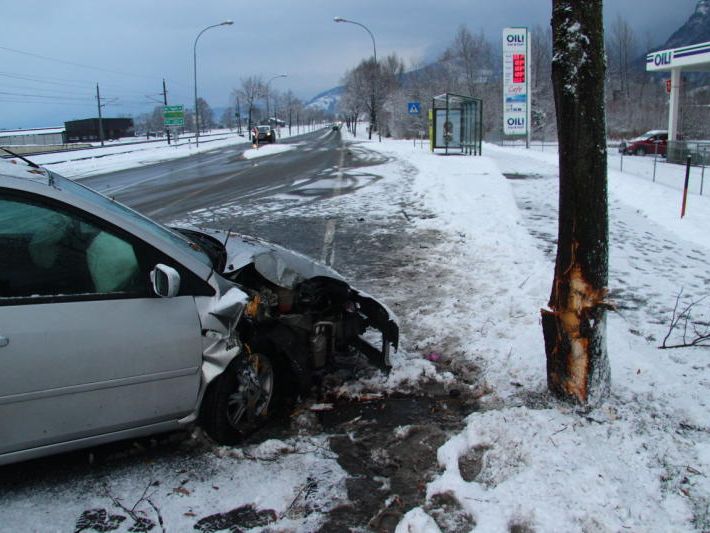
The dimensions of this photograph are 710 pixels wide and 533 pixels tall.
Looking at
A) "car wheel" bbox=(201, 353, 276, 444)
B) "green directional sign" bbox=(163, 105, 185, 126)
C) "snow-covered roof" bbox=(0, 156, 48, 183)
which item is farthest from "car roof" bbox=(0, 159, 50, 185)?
"green directional sign" bbox=(163, 105, 185, 126)

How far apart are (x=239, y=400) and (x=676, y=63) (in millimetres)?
37745


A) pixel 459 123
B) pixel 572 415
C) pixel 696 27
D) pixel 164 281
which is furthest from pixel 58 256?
pixel 696 27

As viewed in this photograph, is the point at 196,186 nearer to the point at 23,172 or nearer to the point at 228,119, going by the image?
the point at 23,172

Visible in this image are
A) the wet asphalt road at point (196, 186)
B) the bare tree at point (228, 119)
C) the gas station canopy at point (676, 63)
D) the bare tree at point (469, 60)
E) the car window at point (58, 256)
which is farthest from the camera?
the bare tree at point (228, 119)

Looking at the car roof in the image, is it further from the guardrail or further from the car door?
the guardrail

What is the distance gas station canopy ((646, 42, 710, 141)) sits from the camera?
106ft

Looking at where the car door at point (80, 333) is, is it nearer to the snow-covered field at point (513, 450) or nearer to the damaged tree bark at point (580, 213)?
the snow-covered field at point (513, 450)

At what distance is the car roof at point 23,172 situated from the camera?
2.95 meters

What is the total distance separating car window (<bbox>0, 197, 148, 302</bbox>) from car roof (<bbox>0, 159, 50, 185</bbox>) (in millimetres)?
151

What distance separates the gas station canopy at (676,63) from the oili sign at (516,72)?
765 cm

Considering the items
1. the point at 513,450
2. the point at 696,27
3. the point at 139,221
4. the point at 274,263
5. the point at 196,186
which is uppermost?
the point at 696,27

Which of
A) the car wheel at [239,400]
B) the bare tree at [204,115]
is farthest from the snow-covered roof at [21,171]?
the bare tree at [204,115]

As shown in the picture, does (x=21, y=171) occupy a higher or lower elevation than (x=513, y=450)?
higher

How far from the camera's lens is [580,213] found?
363cm
